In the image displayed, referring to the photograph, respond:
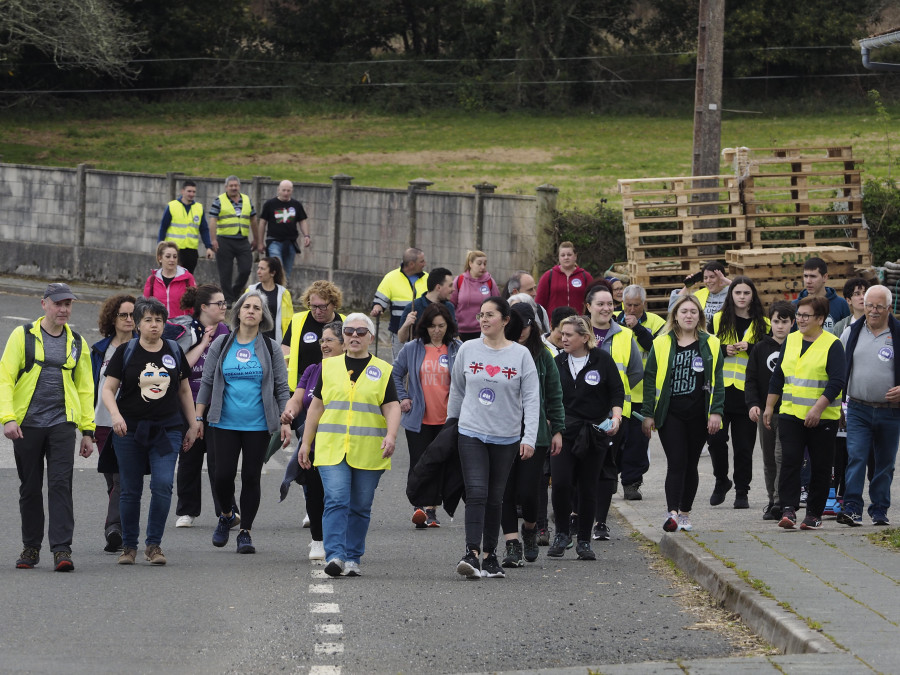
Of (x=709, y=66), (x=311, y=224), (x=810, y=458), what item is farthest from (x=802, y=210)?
(x=810, y=458)

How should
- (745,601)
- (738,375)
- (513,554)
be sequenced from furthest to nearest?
(738,375) → (513,554) → (745,601)

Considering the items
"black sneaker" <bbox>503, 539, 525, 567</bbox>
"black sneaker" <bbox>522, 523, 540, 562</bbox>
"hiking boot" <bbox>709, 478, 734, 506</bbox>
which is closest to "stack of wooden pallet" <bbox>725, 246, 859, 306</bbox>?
"hiking boot" <bbox>709, 478, 734, 506</bbox>

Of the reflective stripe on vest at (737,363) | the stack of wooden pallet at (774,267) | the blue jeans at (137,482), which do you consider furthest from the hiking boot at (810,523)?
the stack of wooden pallet at (774,267)

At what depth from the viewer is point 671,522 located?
10672 mm

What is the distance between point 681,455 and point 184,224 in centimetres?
1109

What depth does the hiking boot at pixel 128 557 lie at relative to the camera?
376 inches

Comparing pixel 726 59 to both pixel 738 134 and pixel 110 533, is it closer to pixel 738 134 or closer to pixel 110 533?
pixel 738 134

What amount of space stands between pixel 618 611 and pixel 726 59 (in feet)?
133

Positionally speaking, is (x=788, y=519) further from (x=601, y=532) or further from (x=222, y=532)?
(x=222, y=532)

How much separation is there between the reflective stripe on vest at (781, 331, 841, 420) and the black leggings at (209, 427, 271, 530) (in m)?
3.87

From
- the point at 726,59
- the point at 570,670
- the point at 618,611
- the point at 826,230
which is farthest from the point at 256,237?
the point at 726,59

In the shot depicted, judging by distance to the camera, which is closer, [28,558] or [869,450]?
[28,558]

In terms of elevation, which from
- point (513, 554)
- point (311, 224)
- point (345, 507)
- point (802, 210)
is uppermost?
point (802, 210)

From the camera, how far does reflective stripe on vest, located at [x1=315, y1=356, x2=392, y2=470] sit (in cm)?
914
